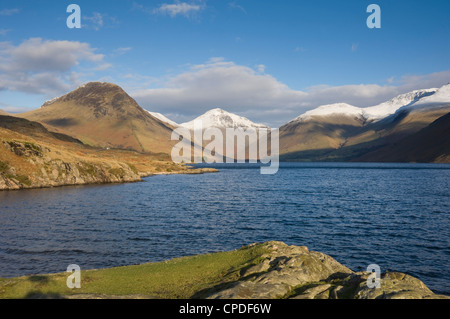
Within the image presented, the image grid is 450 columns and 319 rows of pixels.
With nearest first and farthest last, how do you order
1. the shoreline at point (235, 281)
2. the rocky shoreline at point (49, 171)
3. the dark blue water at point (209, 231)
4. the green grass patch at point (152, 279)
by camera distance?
the shoreline at point (235, 281), the green grass patch at point (152, 279), the dark blue water at point (209, 231), the rocky shoreline at point (49, 171)

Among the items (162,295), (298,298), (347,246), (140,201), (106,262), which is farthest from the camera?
(140,201)

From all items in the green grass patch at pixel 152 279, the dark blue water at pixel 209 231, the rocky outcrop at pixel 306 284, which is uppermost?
the rocky outcrop at pixel 306 284

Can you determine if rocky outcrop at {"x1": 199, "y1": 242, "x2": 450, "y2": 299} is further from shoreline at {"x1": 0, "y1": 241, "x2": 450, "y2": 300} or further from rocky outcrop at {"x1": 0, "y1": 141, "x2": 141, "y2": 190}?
rocky outcrop at {"x1": 0, "y1": 141, "x2": 141, "y2": 190}

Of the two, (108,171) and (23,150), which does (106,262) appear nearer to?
(23,150)

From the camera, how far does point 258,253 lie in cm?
2277

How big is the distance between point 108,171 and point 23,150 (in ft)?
108

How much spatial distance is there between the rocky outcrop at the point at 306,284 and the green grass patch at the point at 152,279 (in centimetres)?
158

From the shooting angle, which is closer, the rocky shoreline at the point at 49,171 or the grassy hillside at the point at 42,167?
the rocky shoreline at the point at 49,171

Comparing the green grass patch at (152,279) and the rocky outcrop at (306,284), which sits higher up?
the rocky outcrop at (306,284)

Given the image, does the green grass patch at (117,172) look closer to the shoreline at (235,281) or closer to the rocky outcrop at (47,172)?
the rocky outcrop at (47,172)

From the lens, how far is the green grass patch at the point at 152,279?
17.5 m

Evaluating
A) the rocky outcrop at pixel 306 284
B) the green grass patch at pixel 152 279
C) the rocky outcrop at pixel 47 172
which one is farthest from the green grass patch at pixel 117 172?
the rocky outcrop at pixel 306 284
